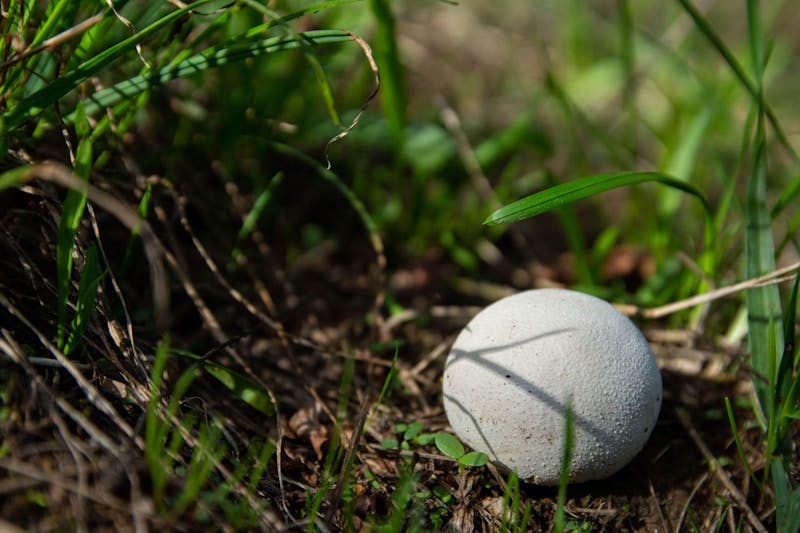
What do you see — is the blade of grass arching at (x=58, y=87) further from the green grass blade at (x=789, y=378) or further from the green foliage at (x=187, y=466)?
the green grass blade at (x=789, y=378)

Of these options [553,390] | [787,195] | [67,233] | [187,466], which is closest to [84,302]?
[67,233]

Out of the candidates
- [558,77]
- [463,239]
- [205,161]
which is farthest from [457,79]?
[205,161]

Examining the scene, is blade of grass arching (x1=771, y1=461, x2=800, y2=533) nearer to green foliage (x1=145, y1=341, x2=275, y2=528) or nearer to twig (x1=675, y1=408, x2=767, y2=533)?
twig (x1=675, y1=408, x2=767, y2=533)

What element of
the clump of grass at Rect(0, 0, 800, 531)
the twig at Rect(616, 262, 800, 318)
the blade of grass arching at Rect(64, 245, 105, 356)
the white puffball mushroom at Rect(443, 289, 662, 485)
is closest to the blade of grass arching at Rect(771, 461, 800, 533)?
the clump of grass at Rect(0, 0, 800, 531)

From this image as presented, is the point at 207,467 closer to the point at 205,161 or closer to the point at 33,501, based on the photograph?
the point at 33,501

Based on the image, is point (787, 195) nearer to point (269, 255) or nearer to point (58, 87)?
point (269, 255)

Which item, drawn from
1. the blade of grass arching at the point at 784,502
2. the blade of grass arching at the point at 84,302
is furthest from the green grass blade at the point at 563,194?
the blade of grass arching at the point at 84,302
